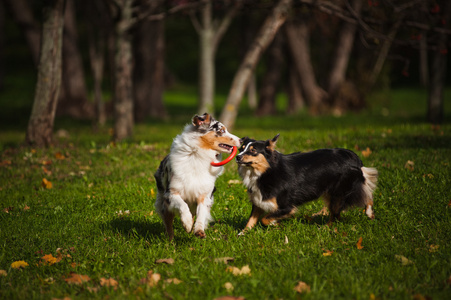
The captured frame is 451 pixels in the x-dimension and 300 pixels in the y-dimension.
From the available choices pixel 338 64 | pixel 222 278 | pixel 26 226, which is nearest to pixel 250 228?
pixel 222 278

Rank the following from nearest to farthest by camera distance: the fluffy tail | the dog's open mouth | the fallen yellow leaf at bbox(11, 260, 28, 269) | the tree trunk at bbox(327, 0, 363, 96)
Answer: the fallen yellow leaf at bbox(11, 260, 28, 269)
the dog's open mouth
the fluffy tail
the tree trunk at bbox(327, 0, 363, 96)

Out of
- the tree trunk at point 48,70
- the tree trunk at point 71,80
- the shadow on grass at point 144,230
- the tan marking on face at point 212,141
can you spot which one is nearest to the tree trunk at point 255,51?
the tree trunk at point 48,70

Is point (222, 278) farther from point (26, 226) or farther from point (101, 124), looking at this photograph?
point (101, 124)

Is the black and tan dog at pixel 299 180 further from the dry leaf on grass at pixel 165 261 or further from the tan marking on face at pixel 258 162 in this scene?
the dry leaf on grass at pixel 165 261

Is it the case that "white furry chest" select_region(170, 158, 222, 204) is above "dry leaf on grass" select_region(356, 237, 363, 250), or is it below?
above

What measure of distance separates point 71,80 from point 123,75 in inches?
333

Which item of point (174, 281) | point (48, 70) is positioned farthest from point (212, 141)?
point (48, 70)

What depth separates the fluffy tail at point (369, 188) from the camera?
6.00 meters

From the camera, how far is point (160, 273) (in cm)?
459

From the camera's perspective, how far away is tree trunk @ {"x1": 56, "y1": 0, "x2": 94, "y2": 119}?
18.9 m

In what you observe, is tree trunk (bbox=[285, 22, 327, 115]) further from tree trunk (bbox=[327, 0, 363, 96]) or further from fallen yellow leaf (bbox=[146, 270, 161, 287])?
fallen yellow leaf (bbox=[146, 270, 161, 287])

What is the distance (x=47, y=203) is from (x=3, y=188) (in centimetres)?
130

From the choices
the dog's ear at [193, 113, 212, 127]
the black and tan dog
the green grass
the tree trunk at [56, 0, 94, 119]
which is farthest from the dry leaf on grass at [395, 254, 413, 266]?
the tree trunk at [56, 0, 94, 119]

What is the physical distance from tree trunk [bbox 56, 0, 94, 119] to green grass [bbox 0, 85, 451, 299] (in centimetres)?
1054
